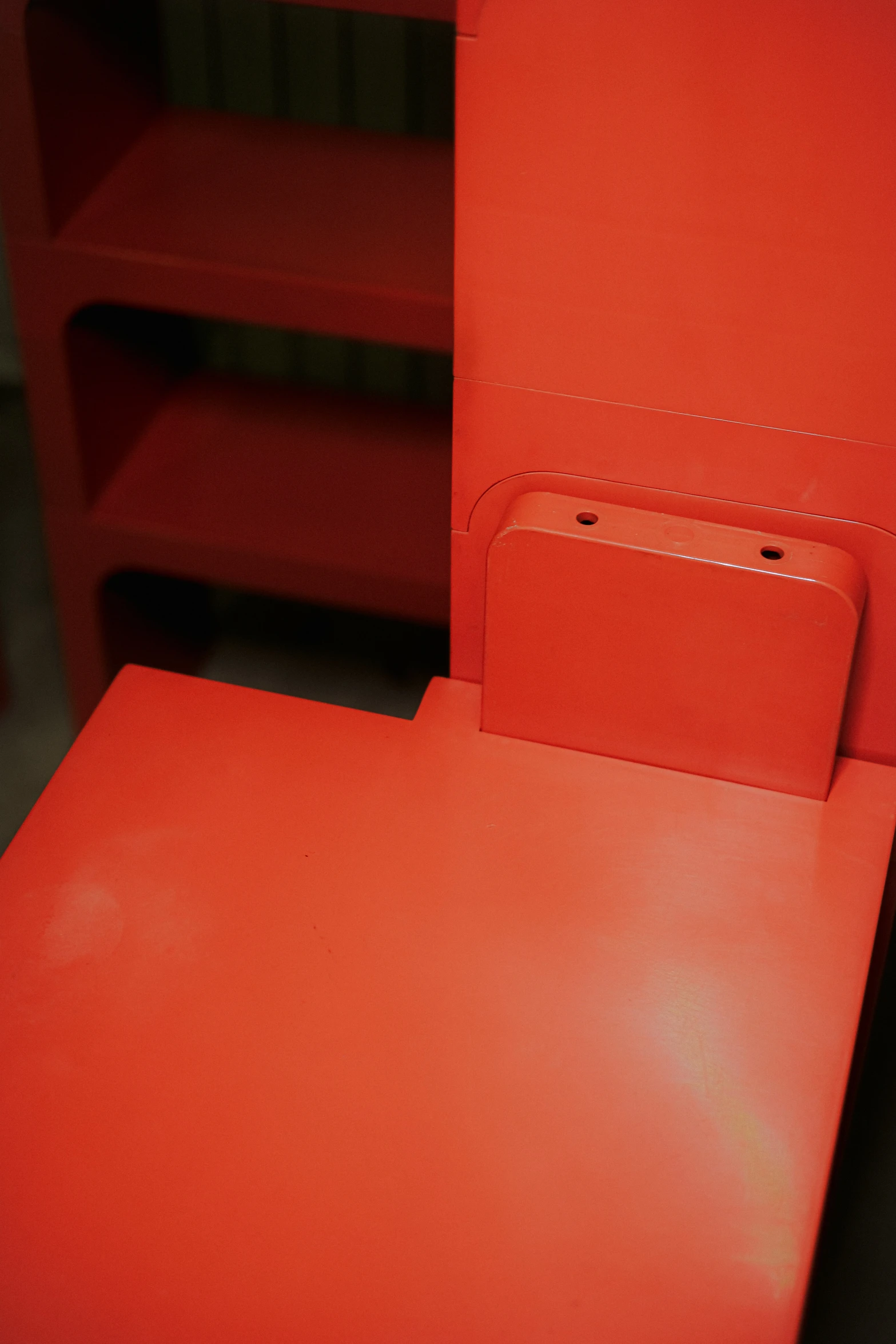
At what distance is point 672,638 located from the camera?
2.99 ft

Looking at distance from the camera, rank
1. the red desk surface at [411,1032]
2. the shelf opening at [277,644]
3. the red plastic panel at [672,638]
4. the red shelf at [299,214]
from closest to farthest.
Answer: the red desk surface at [411,1032], the red plastic panel at [672,638], the red shelf at [299,214], the shelf opening at [277,644]

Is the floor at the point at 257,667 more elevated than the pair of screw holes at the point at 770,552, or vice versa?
the pair of screw holes at the point at 770,552

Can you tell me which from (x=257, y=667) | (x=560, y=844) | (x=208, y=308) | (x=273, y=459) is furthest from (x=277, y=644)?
(x=560, y=844)

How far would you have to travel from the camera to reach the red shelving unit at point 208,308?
1300mm

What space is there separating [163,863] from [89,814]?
7cm

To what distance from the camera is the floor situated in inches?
52.7

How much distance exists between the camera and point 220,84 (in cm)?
158

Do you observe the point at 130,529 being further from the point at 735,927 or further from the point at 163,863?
the point at 735,927

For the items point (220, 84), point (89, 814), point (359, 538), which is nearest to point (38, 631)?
point (359, 538)

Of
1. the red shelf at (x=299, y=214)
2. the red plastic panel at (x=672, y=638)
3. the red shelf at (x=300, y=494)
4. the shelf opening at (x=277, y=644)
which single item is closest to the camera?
the red plastic panel at (x=672, y=638)

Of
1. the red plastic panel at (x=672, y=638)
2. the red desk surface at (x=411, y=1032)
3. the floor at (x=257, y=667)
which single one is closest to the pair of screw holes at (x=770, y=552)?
the red plastic panel at (x=672, y=638)

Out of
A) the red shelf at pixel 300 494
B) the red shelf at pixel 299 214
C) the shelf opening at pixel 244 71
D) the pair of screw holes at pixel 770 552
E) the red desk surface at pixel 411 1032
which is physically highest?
the shelf opening at pixel 244 71

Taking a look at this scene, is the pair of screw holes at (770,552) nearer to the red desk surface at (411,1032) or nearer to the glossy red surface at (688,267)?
the glossy red surface at (688,267)

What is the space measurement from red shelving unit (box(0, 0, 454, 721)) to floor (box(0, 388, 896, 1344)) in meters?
0.12
